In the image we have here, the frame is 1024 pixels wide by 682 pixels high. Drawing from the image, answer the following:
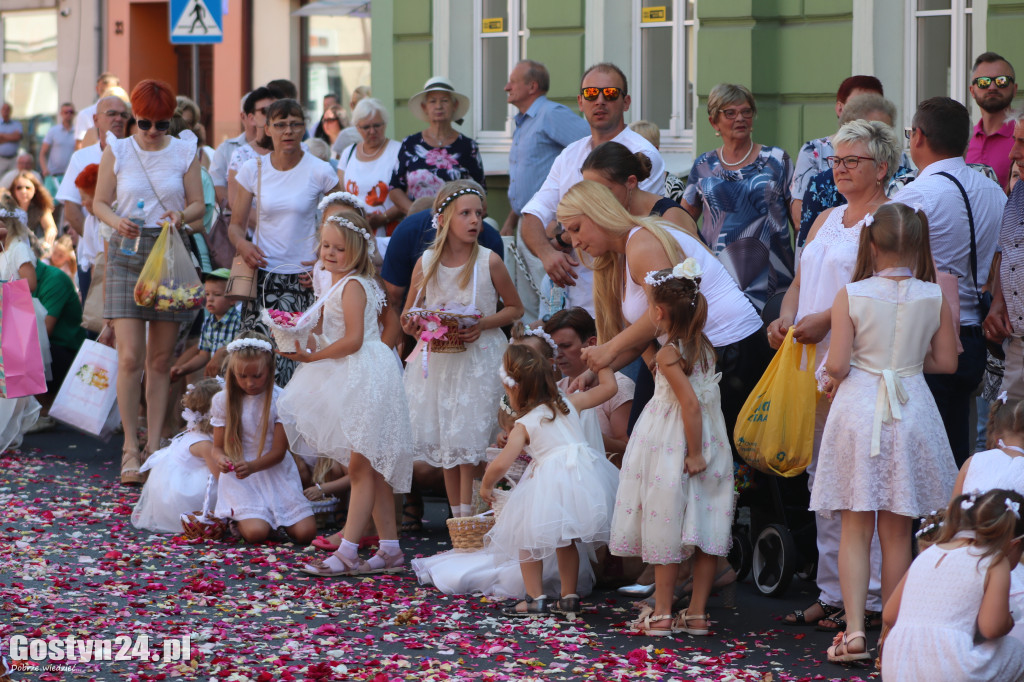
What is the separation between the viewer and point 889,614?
4762 mm

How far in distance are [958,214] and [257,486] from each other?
12.7 ft

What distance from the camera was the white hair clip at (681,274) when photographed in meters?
5.60

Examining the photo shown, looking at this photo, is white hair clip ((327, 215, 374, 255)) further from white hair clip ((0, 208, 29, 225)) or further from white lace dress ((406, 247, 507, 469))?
white hair clip ((0, 208, 29, 225))

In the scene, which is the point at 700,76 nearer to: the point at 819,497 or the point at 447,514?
the point at 447,514

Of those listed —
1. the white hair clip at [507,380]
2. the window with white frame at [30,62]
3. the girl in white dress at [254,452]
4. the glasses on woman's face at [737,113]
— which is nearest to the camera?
the white hair clip at [507,380]

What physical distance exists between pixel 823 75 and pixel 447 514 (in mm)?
4430

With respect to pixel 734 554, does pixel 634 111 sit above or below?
above

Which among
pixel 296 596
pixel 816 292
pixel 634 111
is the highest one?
pixel 634 111

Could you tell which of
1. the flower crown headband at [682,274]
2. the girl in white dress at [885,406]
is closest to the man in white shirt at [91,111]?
the flower crown headband at [682,274]

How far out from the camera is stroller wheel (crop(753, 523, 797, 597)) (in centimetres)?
629

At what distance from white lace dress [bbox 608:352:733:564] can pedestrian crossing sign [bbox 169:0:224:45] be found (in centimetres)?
726

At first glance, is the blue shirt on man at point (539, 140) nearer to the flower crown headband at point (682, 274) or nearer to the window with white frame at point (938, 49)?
the window with white frame at point (938, 49)

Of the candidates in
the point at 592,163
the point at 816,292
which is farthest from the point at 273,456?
the point at 816,292

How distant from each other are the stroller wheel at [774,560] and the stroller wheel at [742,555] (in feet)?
0.45
